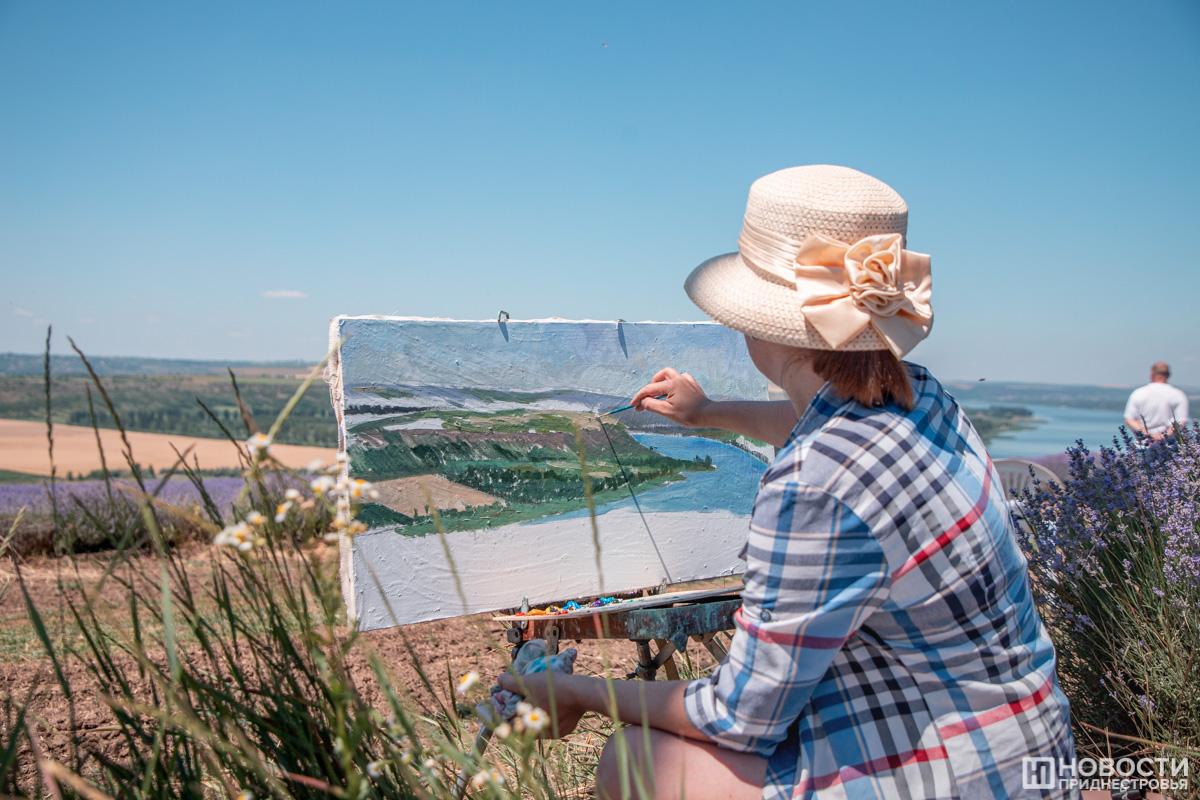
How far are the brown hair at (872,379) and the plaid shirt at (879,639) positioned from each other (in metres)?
0.05

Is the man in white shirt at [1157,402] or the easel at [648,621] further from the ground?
the man in white shirt at [1157,402]

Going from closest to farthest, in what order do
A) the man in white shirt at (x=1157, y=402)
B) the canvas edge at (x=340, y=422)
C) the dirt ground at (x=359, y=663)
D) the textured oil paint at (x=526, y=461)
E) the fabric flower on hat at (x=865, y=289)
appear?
the fabric flower on hat at (x=865, y=289) < the canvas edge at (x=340, y=422) < the textured oil paint at (x=526, y=461) < the dirt ground at (x=359, y=663) < the man in white shirt at (x=1157, y=402)

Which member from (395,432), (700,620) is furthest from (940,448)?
(395,432)

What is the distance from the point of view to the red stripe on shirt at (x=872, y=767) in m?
1.04

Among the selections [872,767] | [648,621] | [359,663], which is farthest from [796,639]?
[359,663]

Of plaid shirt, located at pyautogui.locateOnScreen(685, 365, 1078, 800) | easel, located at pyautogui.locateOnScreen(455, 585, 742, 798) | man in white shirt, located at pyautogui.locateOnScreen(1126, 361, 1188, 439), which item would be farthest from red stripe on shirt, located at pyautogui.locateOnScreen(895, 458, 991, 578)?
man in white shirt, located at pyautogui.locateOnScreen(1126, 361, 1188, 439)

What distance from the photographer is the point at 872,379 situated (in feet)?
3.78

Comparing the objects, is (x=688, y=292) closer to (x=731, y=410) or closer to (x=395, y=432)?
(x=731, y=410)

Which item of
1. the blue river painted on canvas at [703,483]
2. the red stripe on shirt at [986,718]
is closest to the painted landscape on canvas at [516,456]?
the blue river painted on canvas at [703,483]

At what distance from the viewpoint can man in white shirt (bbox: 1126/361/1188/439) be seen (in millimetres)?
5082

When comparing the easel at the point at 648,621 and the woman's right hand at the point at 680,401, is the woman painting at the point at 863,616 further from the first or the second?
the woman's right hand at the point at 680,401

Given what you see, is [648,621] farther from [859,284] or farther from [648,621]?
[859,284]

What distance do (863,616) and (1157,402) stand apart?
5.49 metres

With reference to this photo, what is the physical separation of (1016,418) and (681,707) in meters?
14.1
